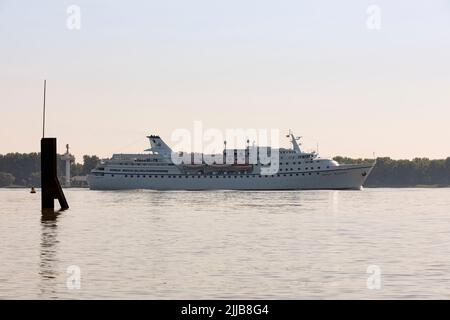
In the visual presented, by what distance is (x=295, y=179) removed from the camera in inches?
5807

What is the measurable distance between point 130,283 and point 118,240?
13.9 m

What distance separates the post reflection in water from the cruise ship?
10208cm

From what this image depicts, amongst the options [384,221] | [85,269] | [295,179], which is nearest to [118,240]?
[85,269]

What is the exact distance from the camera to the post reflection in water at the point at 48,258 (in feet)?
64.6

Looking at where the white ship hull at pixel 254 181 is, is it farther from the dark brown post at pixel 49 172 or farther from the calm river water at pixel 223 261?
the calm river water at pixel 223 261

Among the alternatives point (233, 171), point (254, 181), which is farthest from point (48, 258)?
point (233, 171)

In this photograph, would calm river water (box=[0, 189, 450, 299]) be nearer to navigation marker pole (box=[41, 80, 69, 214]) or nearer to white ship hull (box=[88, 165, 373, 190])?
navigation marker pole (box=[41, 80, 69, 214])

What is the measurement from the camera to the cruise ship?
148125mm

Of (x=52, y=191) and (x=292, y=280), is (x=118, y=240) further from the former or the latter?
(x=52, y=191)

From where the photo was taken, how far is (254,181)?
148 m

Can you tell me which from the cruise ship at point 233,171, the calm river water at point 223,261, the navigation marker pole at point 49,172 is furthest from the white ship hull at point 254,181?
the calm river water at point 223,261

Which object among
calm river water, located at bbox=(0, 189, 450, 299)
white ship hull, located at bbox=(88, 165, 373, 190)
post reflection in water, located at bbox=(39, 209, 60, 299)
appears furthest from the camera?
white ship hull, located at bbox=(88, 165, 373, 190)

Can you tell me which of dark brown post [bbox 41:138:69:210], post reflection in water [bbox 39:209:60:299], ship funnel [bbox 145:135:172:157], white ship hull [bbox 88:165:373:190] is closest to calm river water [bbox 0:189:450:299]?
post reflection in water [bbox 39:209:60:299]

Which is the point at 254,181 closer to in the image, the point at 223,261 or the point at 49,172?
the point at 49,172
